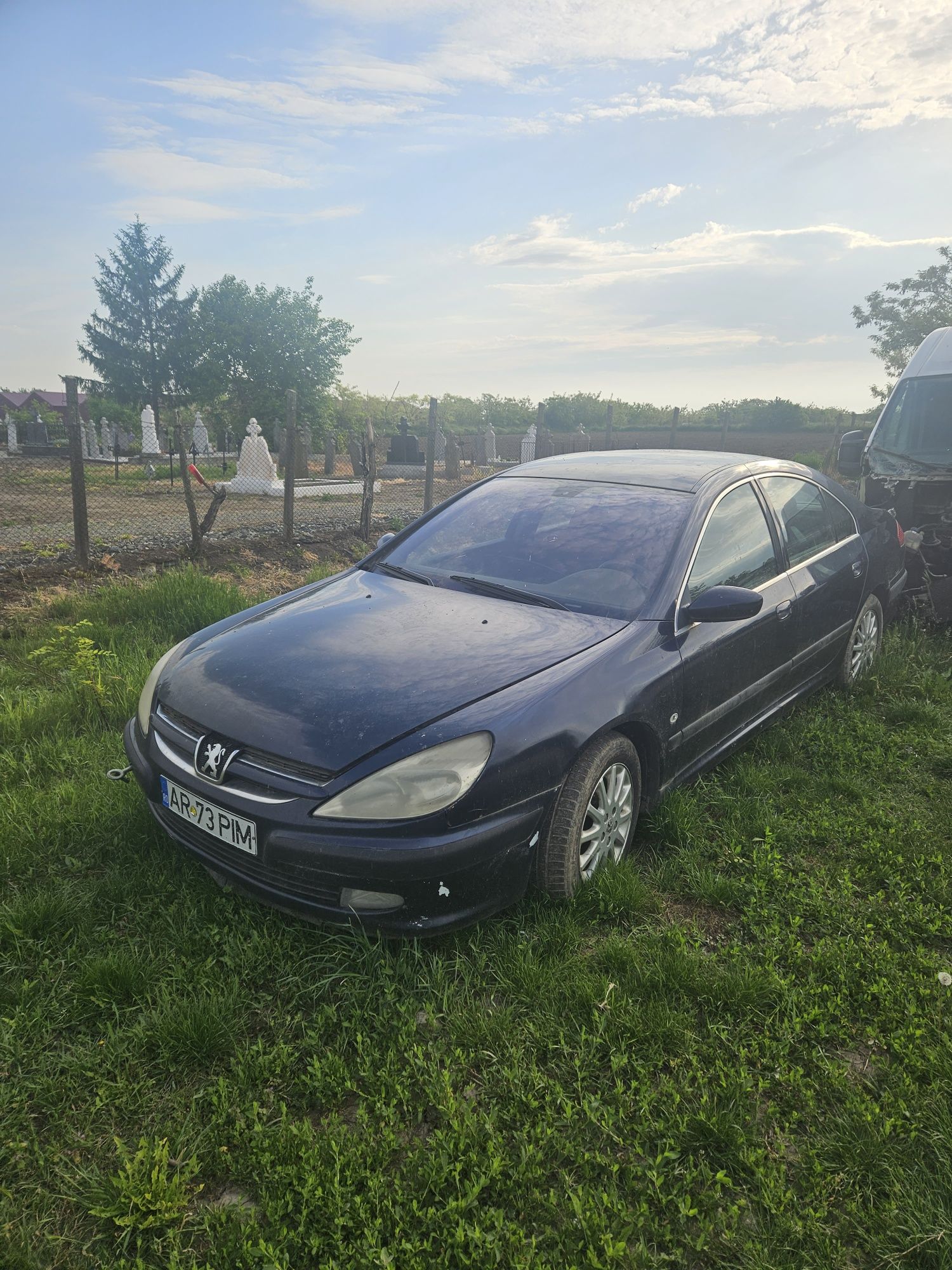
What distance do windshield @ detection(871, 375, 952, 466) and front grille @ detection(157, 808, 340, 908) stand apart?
20.7 ft

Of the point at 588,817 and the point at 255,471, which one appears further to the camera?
the point at 255,471

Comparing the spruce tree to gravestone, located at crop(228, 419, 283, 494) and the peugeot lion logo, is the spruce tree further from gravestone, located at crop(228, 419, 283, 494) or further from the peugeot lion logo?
the peugeot lion logo

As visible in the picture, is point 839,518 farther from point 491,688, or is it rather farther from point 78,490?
point 78,490

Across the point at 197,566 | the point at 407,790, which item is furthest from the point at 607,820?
the point at 197,566

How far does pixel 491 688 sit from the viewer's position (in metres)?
2.47

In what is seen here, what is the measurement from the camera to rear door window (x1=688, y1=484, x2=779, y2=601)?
3240 millimetres

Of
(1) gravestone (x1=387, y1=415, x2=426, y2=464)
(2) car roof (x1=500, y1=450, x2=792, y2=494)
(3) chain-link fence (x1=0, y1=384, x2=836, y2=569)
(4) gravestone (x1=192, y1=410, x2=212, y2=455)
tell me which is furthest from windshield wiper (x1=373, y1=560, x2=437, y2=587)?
(4) gravestone (x1=192, y1=410, x2=212, y2=455)

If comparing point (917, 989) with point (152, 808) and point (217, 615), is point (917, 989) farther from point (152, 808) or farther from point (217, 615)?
point (217, 615)

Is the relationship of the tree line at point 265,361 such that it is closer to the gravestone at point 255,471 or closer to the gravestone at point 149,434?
the gravestone at point 149,434

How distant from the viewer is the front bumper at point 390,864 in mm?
2178

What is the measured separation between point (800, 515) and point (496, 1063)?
3143 mm

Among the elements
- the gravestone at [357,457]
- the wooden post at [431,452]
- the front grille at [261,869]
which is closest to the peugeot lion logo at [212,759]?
the front grille at [261,869]

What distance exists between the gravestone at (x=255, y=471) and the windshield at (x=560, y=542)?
45.3 ft

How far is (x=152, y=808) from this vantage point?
2.76 m
